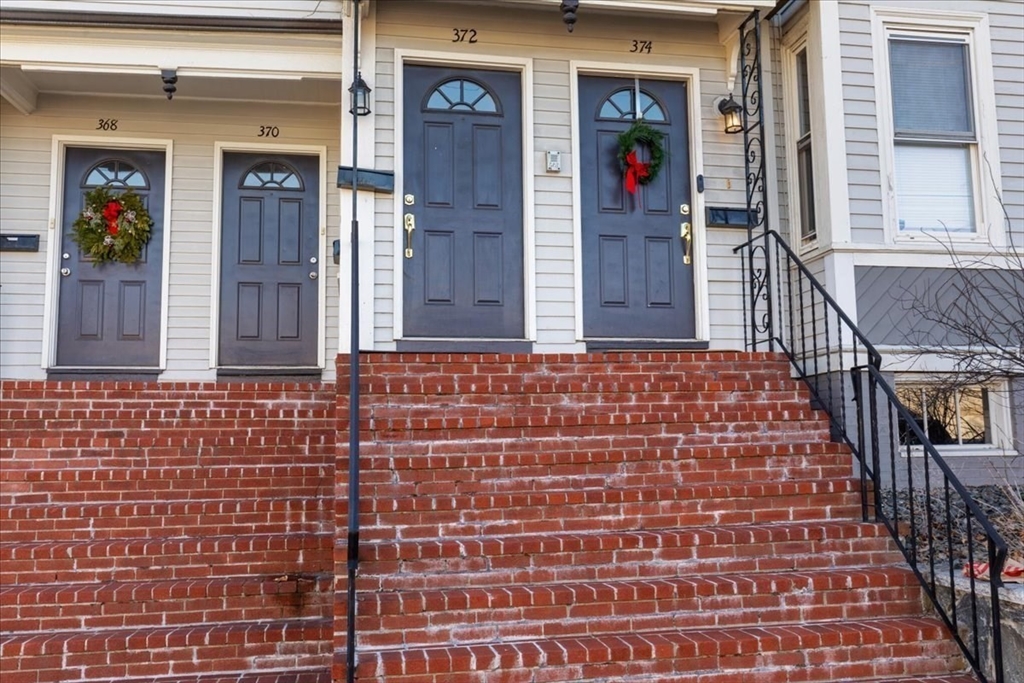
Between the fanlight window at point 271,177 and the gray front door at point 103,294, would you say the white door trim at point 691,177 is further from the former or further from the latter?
the gray front door at point 103,294

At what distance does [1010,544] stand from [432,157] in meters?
4.11

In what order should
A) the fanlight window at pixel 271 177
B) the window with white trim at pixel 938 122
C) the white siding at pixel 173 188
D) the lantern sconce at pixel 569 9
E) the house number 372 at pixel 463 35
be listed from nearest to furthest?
the lantern sconce at pixel 569 9 < the window with white trim at pixel 938 122 < the house number 372 at pixel 463 35 < the white siding at pixel 173 188 < the fanlight window at pixel 271 177

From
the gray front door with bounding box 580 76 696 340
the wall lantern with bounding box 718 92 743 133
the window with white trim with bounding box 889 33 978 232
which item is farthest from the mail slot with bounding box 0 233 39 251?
the window with white trim with bounding box 889 33 978 232

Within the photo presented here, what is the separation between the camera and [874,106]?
5727 millimetres

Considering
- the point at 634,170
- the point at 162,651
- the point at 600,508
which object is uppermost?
the point at 634,170

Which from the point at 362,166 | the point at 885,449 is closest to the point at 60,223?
the point at 362,166

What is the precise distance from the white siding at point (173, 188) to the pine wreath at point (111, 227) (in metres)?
0.25

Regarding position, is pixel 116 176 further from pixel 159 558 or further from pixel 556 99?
pixel 159 558

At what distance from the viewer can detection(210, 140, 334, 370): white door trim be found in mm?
6840

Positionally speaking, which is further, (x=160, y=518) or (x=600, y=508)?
(x=160, y=518)

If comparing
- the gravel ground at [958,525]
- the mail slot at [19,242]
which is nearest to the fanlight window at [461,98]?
the mail slot at [19,242]

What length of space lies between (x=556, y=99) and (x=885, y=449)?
3.21 meters

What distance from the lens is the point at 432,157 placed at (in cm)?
585

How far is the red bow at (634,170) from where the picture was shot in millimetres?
6031
